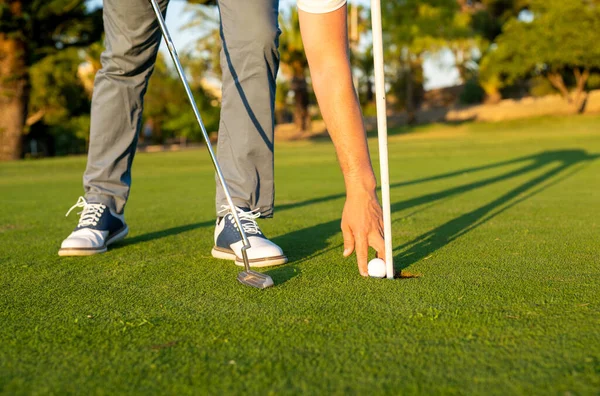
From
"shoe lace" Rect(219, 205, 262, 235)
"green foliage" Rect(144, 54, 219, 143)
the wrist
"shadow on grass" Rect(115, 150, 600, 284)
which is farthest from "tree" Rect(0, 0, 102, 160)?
the wrist

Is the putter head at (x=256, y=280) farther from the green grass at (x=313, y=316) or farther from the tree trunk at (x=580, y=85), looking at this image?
the tree trunk at (x=580, y=85)

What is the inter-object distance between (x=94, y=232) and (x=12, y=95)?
19.2 metres

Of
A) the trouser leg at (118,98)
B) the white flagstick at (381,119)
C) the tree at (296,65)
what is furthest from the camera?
the tree at (296,65)

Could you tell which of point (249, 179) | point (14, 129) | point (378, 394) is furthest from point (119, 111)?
point (14, 129)

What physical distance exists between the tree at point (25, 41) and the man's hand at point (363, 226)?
19.1 m

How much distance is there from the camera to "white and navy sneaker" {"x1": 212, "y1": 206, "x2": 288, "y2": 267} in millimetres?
2381

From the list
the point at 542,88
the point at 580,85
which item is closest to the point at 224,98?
the point at 580,85

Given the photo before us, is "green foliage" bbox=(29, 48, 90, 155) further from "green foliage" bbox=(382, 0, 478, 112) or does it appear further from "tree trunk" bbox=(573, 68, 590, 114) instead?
"tree trunk" bbox=(573, 68, 590, 114)

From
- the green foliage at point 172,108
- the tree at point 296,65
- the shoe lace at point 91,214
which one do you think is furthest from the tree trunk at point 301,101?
the shoe lace at point 91,214

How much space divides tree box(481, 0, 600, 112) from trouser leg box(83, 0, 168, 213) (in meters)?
33.4

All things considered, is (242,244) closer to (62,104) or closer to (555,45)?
(62,104)

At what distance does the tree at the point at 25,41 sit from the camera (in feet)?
62.1

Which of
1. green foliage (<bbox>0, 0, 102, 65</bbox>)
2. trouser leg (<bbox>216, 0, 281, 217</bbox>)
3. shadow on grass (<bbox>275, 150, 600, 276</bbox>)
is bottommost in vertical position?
shadow on grass (<bbox>275, 150, 600, 276</bbox>)

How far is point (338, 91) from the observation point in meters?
2.19
